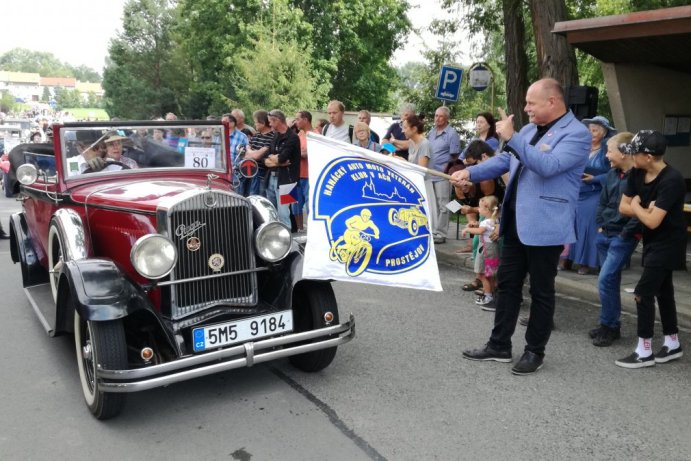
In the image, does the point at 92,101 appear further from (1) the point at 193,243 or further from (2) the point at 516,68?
(1) the point at 193,243

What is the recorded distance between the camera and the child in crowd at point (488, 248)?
580 cm

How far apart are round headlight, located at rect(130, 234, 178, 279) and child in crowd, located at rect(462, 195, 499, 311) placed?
3080mm

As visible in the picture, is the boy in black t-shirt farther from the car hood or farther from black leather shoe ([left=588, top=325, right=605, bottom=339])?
the car hood

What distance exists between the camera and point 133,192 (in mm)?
4223

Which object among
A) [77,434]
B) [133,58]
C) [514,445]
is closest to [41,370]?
[77,434]

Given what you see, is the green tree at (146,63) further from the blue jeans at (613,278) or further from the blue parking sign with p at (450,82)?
the blue jeans at (613,278)

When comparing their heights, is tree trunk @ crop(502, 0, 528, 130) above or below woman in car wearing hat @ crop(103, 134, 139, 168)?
above

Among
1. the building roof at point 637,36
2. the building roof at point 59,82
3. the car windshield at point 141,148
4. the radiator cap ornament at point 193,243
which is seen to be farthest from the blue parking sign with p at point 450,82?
the building roof at point 59,82

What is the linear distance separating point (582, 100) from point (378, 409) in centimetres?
566

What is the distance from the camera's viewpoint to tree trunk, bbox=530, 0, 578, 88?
941 cm

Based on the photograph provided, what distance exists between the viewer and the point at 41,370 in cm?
432

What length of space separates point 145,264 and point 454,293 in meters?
3.73

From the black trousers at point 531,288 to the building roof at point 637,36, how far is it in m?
4.21

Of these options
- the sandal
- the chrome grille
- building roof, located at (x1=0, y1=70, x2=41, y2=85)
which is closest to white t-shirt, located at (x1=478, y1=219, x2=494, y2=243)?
the sandal
